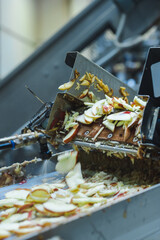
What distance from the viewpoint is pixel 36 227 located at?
2.54 ft

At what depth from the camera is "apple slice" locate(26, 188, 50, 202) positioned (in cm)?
102

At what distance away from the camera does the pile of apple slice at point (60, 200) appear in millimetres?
834

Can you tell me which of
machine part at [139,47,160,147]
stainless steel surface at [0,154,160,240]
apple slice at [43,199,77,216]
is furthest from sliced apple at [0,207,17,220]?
machine part at [139,47,160,147]

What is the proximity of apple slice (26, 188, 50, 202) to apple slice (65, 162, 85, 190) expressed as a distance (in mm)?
187

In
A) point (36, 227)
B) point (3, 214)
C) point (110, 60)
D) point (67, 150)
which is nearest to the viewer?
point (36, 227)

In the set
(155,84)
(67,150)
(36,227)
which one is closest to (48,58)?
(67,150)

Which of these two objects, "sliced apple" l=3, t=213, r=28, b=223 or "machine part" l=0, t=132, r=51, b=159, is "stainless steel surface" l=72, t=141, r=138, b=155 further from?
"sliced apple" l=3, t=213, r=28, b=223

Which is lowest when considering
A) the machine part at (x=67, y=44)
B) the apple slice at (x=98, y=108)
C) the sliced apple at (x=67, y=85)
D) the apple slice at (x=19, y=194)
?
the apple slice at (x=19, y=194)

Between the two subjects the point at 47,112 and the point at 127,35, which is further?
the point at 127,35

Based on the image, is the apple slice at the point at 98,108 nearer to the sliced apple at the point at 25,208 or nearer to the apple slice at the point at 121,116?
the apple slice at the point at 121,116

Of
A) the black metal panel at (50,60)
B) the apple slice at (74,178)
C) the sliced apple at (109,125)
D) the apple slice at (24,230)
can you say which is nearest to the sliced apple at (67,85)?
the sliced apple at (109,125)

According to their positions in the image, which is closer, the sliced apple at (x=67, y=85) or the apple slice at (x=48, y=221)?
the apple slice at (x=48, y=221)

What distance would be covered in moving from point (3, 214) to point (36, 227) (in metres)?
0.26

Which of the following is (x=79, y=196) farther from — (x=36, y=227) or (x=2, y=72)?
(x=2, y=72)
